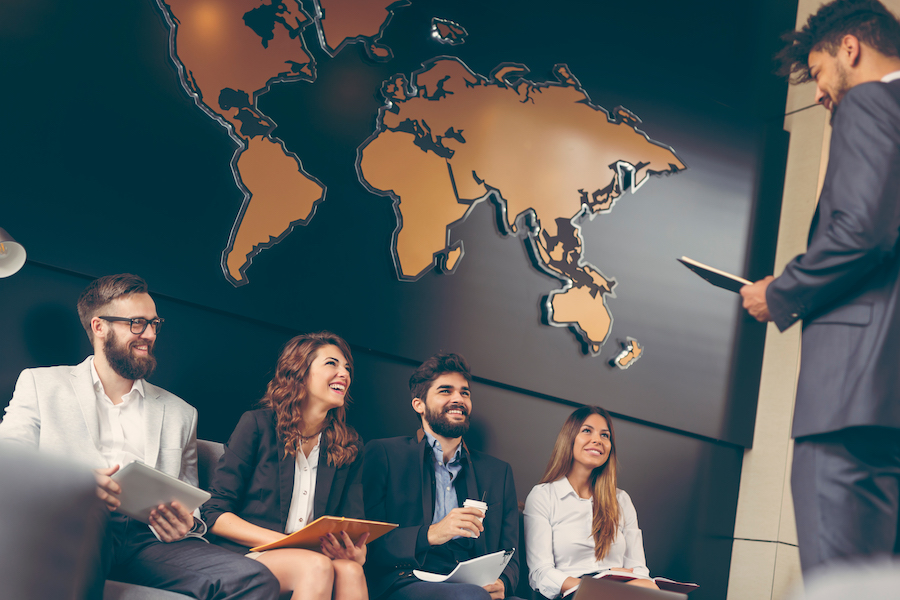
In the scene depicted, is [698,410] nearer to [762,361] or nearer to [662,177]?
[762,361]

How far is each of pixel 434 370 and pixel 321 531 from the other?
49.2 inches

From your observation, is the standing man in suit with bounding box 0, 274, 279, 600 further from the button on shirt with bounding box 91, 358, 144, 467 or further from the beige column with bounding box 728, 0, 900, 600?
the beige column with bounding box 728, 0, 900, 600

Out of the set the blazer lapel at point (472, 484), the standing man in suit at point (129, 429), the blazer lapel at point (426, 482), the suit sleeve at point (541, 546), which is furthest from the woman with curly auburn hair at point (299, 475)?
the suit sleeve at point (541, 546)

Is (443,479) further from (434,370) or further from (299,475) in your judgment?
(299,475)

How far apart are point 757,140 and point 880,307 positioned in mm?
3933

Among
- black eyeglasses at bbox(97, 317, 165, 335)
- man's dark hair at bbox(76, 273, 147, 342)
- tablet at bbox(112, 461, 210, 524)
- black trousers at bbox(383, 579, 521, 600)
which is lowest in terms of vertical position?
black trousers at bbox(383, 579, 521, 600)

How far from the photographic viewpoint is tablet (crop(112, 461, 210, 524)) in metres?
2.05

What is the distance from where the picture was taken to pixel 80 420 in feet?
8.09

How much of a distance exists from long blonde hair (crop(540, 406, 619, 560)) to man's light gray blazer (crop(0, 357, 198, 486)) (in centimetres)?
183

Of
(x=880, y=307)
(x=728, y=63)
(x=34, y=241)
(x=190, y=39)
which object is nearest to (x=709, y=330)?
(x=728, y=63)

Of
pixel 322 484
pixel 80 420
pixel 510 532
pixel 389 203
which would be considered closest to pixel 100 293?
pixel 80 420

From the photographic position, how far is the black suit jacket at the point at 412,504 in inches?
110

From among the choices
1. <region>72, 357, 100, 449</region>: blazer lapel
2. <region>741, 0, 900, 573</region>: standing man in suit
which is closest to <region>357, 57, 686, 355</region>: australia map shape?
<region>72, 357, 100, 449</region>: blazer lapel

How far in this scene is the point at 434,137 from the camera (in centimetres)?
375
